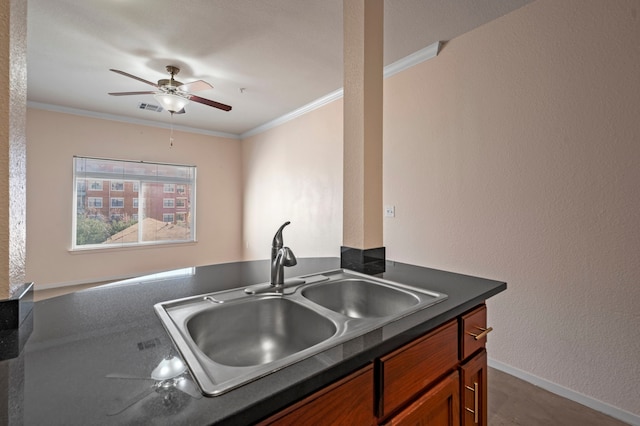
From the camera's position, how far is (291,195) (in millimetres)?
4402

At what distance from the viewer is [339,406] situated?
2.08 feet

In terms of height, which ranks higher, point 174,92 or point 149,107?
point 149,107

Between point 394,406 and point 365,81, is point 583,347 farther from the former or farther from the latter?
point 365,81

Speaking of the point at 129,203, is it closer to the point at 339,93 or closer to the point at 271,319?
the point at 339,93

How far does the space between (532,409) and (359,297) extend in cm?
144

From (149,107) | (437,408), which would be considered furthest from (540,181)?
(149,107)

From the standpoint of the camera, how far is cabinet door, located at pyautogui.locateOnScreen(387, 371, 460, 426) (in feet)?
2.62

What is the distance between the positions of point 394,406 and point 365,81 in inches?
57.4

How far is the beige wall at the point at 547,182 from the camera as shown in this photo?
5.33ft

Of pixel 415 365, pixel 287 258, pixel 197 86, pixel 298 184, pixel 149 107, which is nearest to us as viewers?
pixel 415 365

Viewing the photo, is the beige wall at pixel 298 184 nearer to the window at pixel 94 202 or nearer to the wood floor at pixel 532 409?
the wood floor at pixel 532 409

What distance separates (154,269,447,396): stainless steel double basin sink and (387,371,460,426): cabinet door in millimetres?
250

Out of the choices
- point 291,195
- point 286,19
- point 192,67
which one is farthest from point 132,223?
point 286,19

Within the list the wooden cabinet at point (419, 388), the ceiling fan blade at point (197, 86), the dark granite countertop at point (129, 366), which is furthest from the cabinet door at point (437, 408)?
the ceiling fan blade at point (197, 86)
